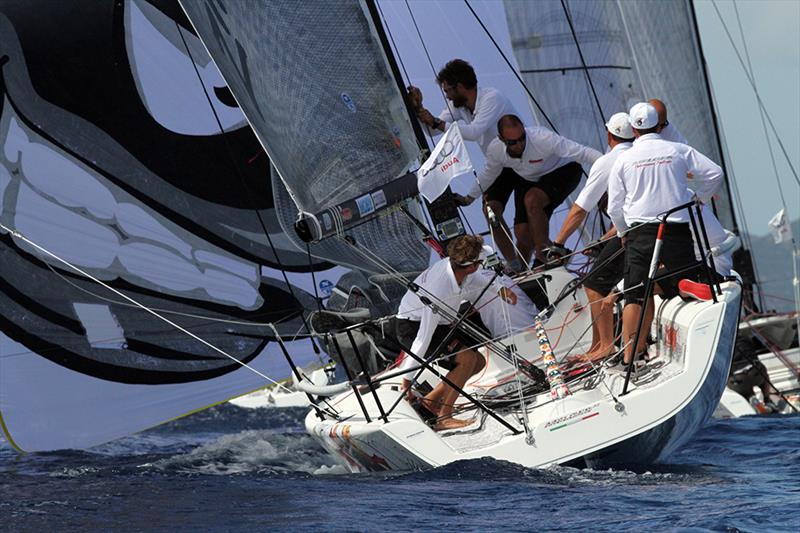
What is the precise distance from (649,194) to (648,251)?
279 mm

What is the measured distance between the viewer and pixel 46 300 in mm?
8648

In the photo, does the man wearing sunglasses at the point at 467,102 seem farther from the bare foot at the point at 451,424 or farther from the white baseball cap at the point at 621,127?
the bare foot at the point at 451,424

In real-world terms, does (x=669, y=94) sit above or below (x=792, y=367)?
above

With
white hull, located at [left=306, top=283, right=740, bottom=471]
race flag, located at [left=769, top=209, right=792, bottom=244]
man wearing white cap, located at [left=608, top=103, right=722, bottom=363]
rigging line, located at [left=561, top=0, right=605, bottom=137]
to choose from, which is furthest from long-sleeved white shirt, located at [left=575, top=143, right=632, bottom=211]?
race flag, located at [left=769, top=209, right=792, bottom=244]

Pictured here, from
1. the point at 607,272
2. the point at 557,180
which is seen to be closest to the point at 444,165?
the point at 607,272

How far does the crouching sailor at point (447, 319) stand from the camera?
22.0 feet

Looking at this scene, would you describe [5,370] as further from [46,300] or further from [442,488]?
[442,488]

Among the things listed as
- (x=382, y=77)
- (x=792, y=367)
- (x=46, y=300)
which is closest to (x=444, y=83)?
(x=382, y=77)

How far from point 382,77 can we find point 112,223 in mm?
2302

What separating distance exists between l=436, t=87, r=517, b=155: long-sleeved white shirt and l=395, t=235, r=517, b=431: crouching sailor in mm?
1260

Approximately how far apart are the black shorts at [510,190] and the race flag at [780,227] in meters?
9.35

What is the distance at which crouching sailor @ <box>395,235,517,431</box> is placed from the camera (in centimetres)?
670

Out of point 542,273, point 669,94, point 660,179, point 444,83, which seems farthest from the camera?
point 669,94

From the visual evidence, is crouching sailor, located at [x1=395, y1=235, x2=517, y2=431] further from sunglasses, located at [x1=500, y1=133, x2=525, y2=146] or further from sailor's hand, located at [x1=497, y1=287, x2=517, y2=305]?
sunglasses, located at [x1=500, y1=133, x2=525, y2=146]
